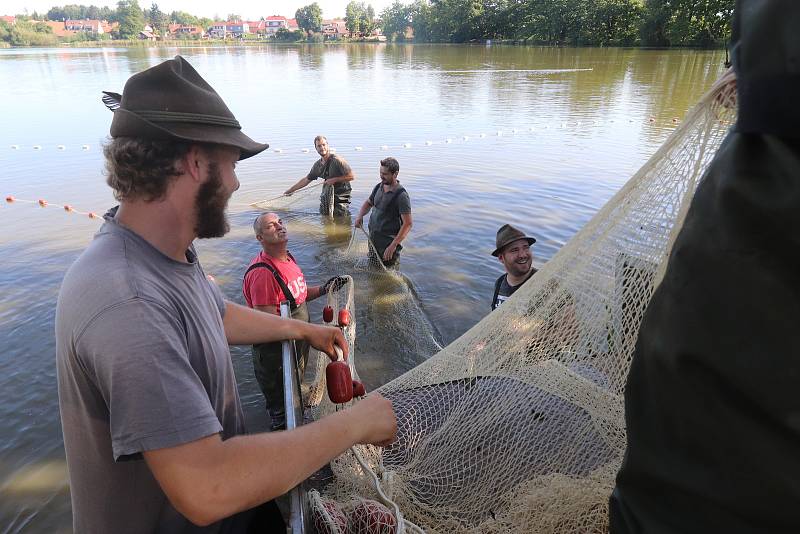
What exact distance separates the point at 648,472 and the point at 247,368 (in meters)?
5.53

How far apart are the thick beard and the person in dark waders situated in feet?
4.40

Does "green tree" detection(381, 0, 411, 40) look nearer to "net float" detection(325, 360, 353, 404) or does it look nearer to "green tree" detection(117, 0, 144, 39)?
"green tree" detection(117, 0, 144, 39)

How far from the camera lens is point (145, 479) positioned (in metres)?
1.58

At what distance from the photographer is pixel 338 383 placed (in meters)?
A: 2.26

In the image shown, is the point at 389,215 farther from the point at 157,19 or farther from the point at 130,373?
the point at 157,19

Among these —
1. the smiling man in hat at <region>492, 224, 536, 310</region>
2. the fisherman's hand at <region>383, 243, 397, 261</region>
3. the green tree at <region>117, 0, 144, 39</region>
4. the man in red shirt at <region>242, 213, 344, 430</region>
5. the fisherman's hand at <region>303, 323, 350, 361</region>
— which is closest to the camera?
the fisherman's hand at <region>303, 323, 350, 361</region>

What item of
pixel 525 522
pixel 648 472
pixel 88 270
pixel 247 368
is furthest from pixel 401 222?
pixel 648 472

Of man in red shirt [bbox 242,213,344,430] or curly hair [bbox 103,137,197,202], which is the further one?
man in red shirt [bbox 242,213,344,430]

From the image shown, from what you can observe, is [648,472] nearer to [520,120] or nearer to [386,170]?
[386,170]

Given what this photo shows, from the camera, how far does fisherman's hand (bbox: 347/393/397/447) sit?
161 centimetres

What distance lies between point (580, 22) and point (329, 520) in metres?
75.7

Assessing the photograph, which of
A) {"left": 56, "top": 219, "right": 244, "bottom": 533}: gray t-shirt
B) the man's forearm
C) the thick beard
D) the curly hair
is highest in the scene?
the curly hair

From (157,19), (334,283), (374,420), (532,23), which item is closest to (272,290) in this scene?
(334,283)

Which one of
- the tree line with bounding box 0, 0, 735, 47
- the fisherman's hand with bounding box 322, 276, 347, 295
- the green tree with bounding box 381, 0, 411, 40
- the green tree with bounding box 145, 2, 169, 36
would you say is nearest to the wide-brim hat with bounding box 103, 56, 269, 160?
the fisherman's hand with bounding box 322, 276, 347, 295
